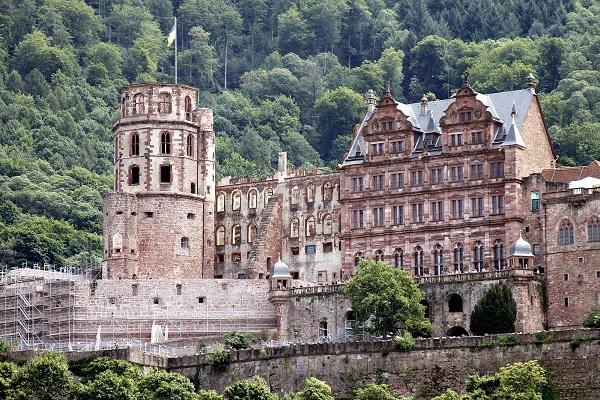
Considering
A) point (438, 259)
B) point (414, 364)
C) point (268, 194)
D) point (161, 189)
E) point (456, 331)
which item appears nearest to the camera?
point (414, 364)

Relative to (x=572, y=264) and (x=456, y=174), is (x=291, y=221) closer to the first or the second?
(x=456, y=174)

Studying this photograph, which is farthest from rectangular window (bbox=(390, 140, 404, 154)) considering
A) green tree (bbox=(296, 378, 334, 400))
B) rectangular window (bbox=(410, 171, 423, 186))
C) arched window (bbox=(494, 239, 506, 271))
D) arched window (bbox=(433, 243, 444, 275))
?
green tree (bbox=(296, 378, 334, 400))

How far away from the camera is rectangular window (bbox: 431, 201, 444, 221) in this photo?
14788 cm

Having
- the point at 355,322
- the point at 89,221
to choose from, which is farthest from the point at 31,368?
the point at 89,221

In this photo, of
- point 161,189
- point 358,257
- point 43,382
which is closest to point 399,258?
point 358,257

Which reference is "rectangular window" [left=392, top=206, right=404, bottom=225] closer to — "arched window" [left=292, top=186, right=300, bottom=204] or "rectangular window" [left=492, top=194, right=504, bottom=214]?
"rectangular window" [left=492, top=194, right=504, bottom=214]

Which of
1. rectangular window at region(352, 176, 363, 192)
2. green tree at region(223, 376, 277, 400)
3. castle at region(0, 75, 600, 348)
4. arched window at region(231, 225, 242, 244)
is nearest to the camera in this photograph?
green tree at region(223, 376, 277, 400)

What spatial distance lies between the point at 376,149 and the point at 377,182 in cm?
213

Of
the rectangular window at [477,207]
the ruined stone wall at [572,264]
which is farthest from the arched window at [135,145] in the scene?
the ruined stone wall at [572,264]

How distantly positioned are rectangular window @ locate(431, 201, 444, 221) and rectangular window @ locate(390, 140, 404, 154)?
440 centimetres

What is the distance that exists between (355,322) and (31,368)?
72.9 feet

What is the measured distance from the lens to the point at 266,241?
513ft

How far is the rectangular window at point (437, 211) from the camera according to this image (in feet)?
485

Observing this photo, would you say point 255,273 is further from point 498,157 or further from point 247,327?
point 498,157
